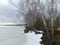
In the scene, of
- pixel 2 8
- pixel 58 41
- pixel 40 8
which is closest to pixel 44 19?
pixel 40 8

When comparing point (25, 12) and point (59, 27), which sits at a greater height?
point (25, 12)

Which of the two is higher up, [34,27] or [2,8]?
[2,8]

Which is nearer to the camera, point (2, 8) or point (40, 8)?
point (40, 8)

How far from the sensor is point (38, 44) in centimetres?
257

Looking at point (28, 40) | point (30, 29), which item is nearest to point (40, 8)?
point (30, 29)

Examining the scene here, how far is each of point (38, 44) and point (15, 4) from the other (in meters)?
0.72

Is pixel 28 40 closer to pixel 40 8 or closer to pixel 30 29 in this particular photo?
pixel 30 29

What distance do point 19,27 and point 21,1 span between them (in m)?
0.44

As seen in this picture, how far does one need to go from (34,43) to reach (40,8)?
54 cm

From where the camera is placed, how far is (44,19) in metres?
2.55

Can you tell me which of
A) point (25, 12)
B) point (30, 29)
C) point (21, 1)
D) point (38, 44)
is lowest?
point (38, 44)

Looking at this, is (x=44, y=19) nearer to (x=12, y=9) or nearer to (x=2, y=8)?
(x=12, y=9)

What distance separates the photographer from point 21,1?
8.59ft

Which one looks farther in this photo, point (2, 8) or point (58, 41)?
point (2, 8)
